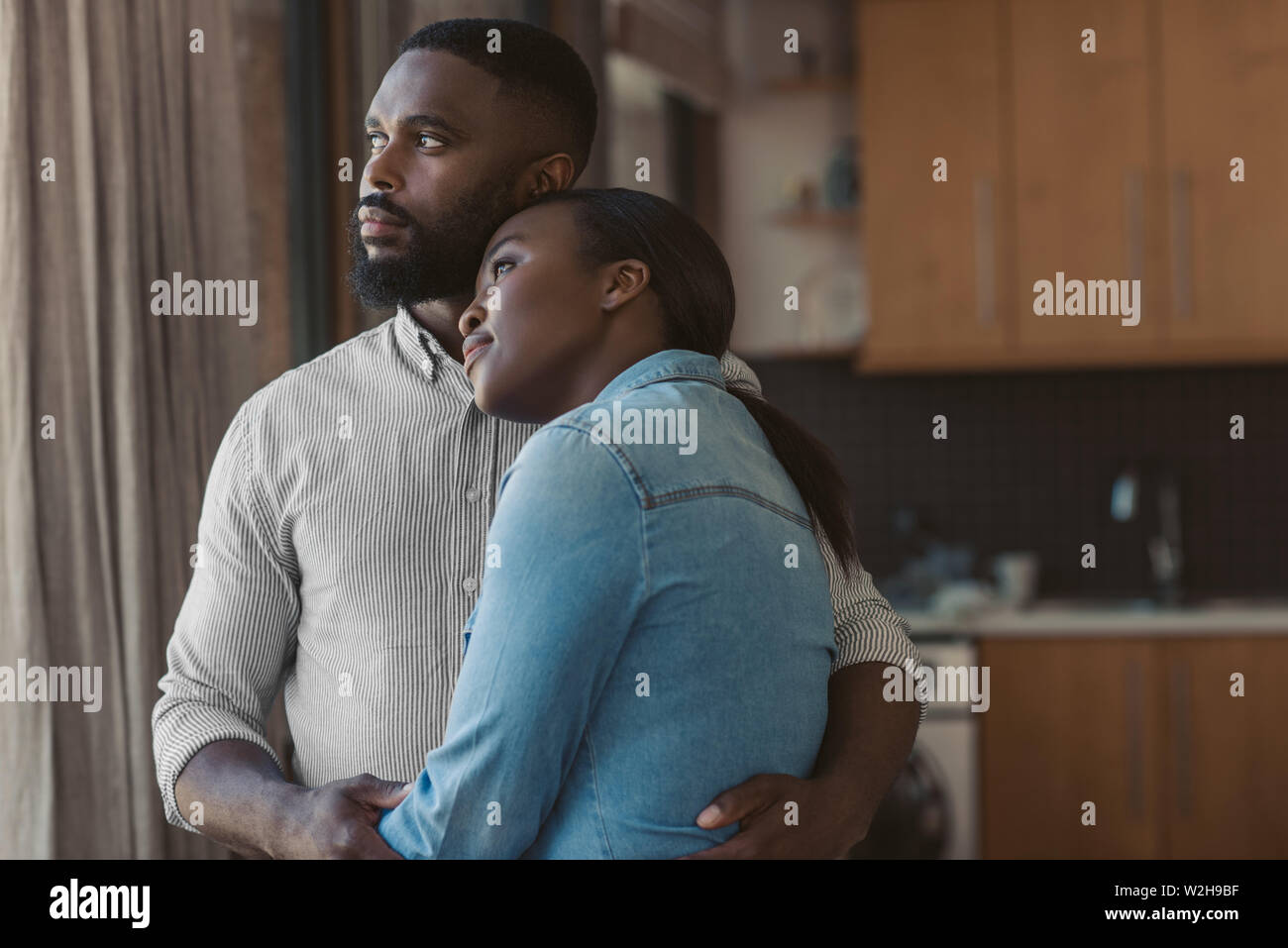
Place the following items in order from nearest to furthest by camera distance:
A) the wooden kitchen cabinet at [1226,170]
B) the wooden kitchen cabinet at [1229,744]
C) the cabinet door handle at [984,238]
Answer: the wooden kitchen cabinet at [1229,744], the wooden kitchen cabinet at [1226,170], the cabinet door handle at [984,238]

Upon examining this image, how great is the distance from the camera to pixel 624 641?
0.81 metres

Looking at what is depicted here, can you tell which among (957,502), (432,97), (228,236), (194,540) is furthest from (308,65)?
(957,502)

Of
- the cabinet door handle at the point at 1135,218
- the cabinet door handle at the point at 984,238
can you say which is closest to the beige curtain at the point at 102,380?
the cabinet door handle at the point at 984,238

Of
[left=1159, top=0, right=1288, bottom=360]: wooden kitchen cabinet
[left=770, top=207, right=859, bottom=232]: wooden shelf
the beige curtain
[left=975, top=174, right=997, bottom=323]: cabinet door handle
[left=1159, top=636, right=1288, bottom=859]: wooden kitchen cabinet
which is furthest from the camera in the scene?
[left=770, top=207, right=859, bottom=232]: wooden shelf

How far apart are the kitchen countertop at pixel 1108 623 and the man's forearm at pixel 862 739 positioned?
2.08 m

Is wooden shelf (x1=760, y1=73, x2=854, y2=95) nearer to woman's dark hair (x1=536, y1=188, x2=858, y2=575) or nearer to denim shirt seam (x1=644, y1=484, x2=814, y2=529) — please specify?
woman's dark hair (x1=536, y1=188, x2=858, y2=575)

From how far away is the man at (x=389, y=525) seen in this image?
109cm

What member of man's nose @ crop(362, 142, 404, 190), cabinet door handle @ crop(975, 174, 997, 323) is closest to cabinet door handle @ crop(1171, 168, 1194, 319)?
cabinet door handle @ crop(975, 174, 997, 323)

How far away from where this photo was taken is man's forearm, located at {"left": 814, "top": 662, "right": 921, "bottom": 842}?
0.97m

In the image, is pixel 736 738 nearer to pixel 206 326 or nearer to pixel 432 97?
pixel 432 97

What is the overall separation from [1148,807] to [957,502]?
0.97m

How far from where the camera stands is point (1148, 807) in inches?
122

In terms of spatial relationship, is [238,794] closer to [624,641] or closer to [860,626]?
[624,641]

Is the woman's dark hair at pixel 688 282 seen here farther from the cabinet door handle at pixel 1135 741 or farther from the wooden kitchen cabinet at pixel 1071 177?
the wooden kitchen cabinet at pixel 1071 177
